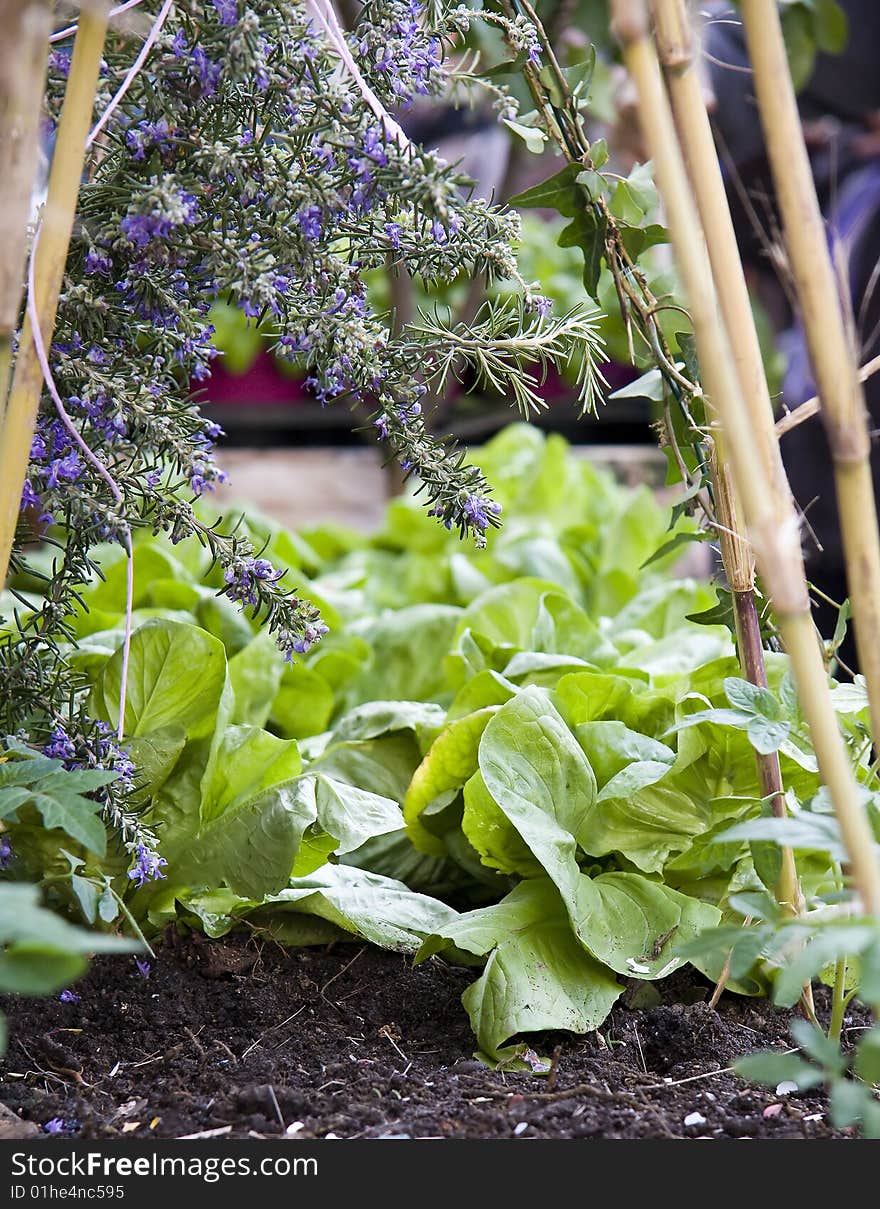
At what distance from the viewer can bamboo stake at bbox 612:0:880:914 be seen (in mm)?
444

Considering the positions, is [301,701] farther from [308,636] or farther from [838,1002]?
[838,1002]

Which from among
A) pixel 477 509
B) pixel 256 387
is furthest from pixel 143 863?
pixel 256 387

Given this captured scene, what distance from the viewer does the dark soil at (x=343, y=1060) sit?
605mm

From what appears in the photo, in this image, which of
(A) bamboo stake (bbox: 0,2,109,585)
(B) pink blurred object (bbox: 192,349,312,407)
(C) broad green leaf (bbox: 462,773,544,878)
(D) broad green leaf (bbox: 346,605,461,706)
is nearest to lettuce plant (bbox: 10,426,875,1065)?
(C) broad green leaf (bbox: 462,773,544,878)

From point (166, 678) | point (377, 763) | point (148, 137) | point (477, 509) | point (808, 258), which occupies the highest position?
point (148, 137)

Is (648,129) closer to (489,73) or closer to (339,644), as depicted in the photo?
(489,73)

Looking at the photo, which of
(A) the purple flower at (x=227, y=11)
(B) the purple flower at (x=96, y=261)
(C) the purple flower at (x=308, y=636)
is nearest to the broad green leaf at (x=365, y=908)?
(C) the purple flower at (x=308, y=636)

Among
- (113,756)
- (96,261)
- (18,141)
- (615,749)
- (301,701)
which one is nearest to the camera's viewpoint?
(18,141)

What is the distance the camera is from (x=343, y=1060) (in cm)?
71

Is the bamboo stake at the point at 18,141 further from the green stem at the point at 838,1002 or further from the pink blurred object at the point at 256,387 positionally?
the pink blurred object at the point at 256,387

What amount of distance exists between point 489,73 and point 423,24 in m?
0.06

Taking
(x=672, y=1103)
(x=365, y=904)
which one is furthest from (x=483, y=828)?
(x=672, y=1103)

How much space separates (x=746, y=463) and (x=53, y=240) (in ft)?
1.10

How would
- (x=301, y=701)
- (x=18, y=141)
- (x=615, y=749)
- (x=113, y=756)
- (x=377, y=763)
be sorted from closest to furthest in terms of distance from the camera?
(x=18, y=141)
(x=113, y=756)
(x=615, y=749)
(x=377, y=763)
(x=301, y=701)
